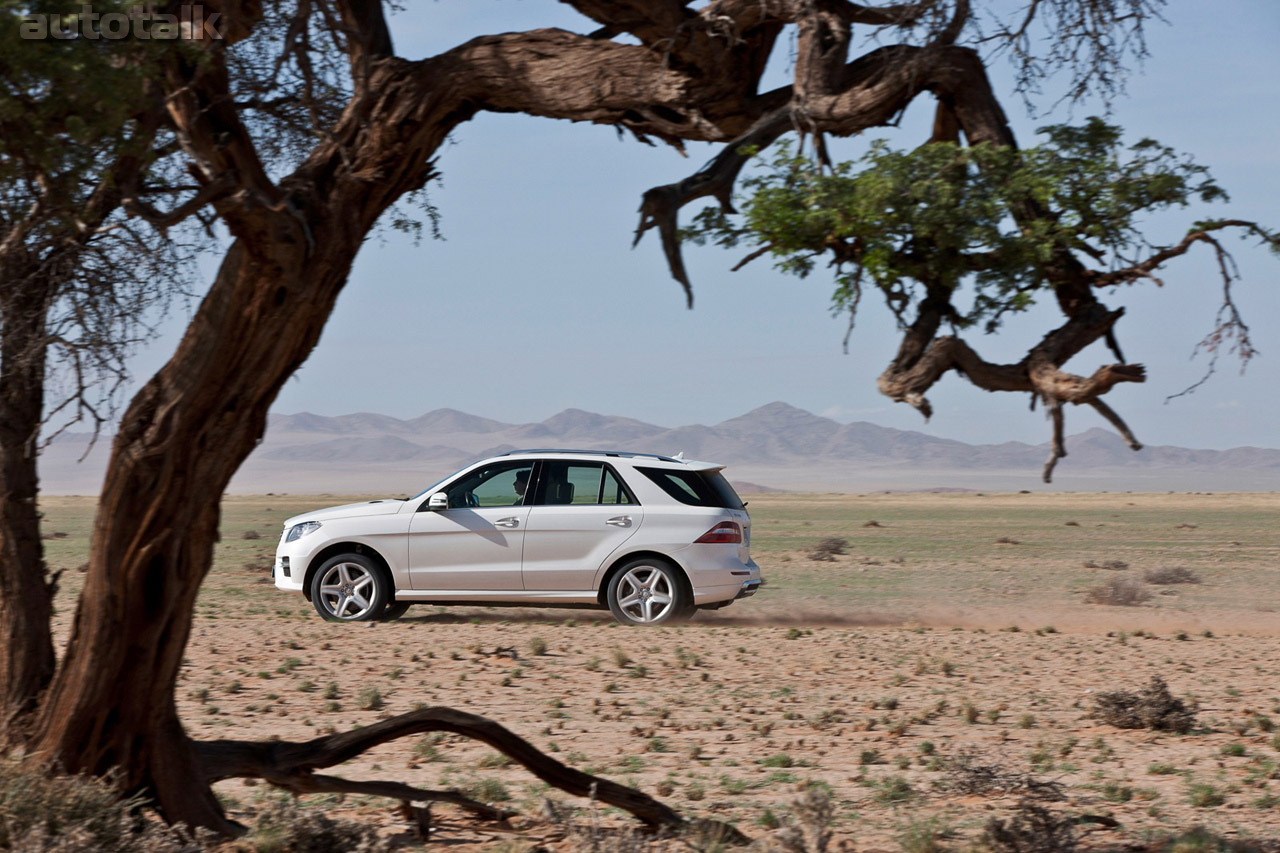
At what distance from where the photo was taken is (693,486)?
13773mm

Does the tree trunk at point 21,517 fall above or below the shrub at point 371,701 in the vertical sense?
above

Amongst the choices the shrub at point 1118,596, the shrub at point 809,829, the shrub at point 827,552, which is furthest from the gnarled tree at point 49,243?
the shrub at point 827,552

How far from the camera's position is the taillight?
43.6 ft

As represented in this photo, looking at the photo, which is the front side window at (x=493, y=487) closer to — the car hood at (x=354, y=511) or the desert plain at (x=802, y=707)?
the car hood at (x=354, y=511)

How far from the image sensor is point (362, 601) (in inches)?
556

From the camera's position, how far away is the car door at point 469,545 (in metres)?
13.6

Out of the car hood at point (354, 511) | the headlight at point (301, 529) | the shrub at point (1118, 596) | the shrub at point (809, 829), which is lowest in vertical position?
the shrub at point (1118, 596)

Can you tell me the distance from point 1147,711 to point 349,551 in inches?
319

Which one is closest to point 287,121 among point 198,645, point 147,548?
point 147,548

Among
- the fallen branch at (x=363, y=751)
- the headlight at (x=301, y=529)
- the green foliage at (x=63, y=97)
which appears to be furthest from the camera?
the headlight at (x=301, y=529)

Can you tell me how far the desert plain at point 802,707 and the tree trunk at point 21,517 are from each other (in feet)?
4.98

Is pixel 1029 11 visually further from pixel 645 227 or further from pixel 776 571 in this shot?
pixel 776 571

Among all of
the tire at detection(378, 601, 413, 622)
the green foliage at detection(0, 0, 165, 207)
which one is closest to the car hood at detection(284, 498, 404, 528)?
the tire at detection(378, 601, 413, 622)

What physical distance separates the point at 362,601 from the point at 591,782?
8.66 m
